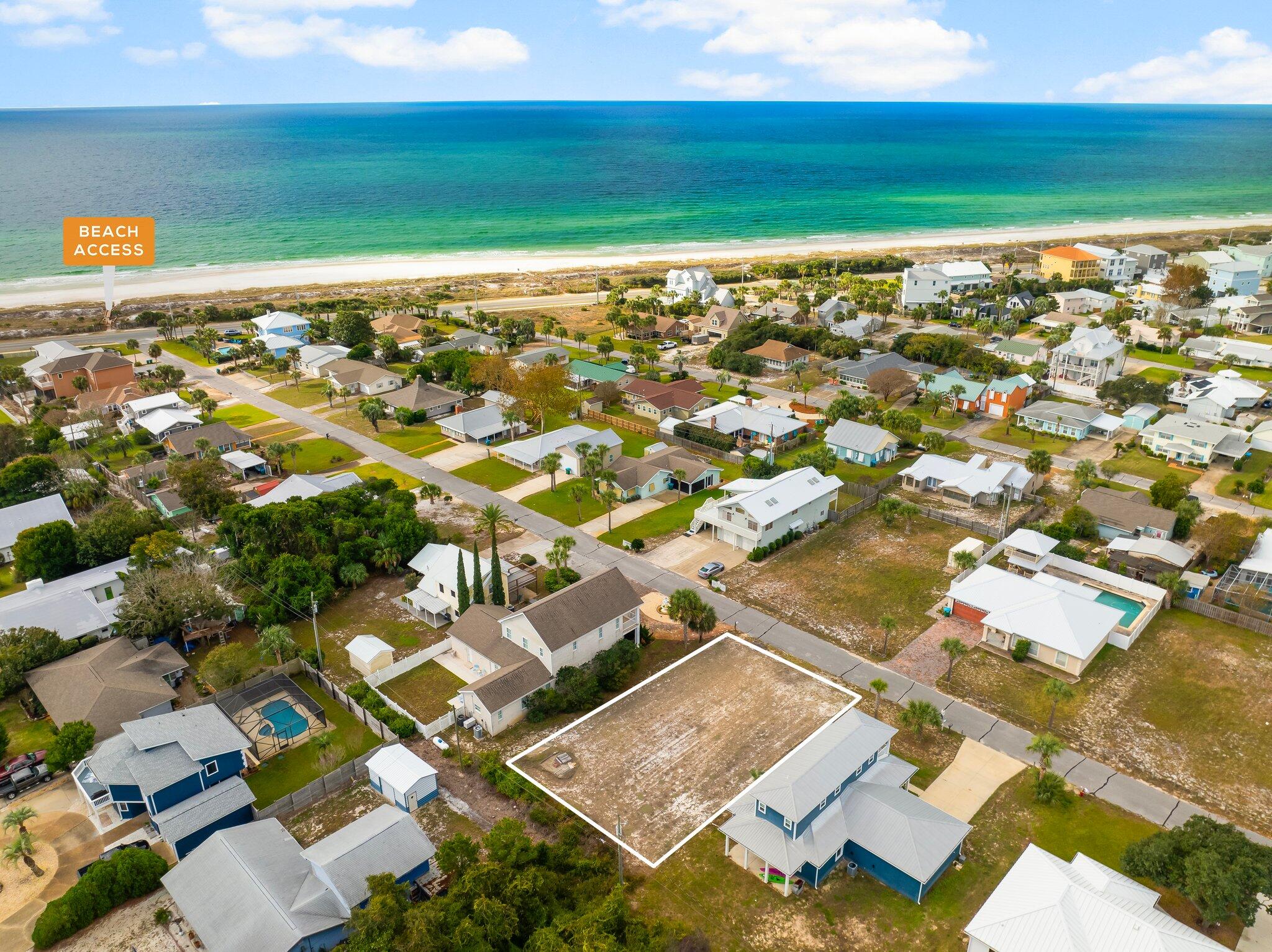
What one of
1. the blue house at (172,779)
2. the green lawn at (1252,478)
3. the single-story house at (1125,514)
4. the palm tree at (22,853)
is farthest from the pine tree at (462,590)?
the green lawn at (1252,478)

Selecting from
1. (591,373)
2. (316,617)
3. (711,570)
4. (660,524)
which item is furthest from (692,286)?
(316,617)

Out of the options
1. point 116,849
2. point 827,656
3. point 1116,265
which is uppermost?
point 1116,265

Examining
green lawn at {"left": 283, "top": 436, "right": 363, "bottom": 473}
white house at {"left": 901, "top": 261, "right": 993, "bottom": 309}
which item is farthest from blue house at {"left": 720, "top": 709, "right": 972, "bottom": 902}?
white house at {"left": 901, "top": 261, "right": 993, "bottom": 309}

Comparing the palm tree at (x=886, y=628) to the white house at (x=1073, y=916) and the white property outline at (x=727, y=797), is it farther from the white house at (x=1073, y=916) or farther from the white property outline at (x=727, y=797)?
the white house at (x=1073, y=916)

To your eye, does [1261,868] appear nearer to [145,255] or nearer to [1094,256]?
[1094,256]

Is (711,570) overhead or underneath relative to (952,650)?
underneath

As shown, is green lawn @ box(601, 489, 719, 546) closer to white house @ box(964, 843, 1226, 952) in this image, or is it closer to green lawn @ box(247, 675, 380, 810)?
green lawn @ box(247, 675, 380, 810)

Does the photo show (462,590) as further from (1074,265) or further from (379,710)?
(1074,265)
